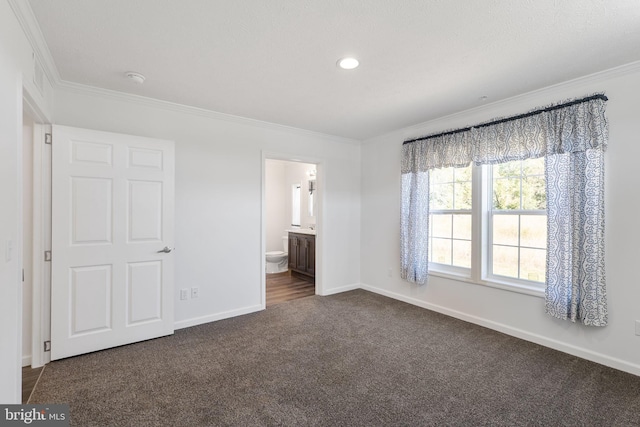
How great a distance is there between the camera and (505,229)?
332cm

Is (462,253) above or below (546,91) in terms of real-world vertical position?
below

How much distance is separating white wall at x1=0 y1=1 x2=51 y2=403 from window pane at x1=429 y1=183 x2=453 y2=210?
3.97m

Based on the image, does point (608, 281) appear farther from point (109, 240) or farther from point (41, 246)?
point (41, 246)

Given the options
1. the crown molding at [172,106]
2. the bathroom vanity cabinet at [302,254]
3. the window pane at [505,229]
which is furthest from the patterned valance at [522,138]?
the bathroom vanity cabinet at [302,254]

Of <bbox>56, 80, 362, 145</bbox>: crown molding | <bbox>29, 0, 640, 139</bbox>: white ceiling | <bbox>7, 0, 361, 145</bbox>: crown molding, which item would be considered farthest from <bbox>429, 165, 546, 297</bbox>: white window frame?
<bbox>56, 80, 362, 145</bbox>: crown molding

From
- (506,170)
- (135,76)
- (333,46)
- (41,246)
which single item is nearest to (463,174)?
(506,170)

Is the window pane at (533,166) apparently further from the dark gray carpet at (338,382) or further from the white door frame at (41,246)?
the white door frame at (41,246)

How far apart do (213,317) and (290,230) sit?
2818 mm

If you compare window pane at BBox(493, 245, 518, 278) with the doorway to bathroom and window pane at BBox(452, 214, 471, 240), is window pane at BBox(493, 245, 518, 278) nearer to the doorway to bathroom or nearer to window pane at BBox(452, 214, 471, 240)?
window pane at BBox(452, 214, 471, 240)

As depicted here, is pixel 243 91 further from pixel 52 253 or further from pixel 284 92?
pixel 52 253

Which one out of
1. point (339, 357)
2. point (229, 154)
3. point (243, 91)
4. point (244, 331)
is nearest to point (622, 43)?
point (243, 91)

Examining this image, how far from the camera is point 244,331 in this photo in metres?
3.27

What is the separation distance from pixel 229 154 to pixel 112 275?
5.79 feet

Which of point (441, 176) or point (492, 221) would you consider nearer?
point (492, 221)
